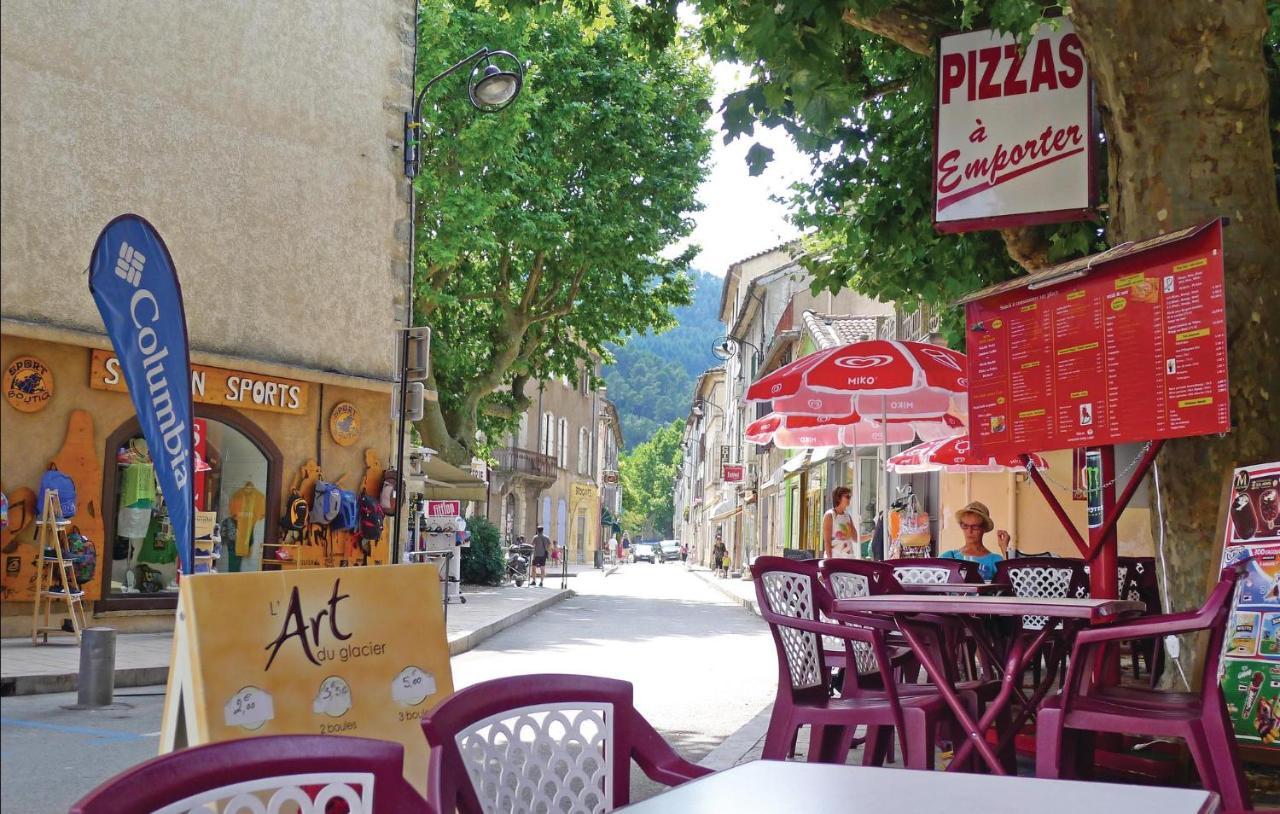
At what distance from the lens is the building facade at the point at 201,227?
1.76 metres

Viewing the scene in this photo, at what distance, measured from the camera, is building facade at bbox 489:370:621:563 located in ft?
159

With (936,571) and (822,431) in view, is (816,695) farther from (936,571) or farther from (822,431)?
(822,431)

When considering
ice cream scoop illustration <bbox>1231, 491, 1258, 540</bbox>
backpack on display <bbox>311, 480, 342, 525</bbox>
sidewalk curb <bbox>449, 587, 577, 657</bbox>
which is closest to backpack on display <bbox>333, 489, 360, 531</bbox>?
backpack on display <bbox>311, 480, 342, 525</bbox>

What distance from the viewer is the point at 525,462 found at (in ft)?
165

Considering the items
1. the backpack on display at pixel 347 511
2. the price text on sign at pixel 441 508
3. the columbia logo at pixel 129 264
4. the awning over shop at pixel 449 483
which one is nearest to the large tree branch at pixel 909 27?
the backpack on display at pixel 347 511

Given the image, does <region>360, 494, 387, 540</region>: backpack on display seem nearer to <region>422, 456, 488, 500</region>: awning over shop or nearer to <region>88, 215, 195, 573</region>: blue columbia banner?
<region>88, 215, 195, 573</region>: blue columbia banner

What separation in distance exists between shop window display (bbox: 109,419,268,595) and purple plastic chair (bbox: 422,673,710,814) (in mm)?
751

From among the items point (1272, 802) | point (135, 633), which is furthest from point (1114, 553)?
point (135, 633)

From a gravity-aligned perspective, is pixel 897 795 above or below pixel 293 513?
below

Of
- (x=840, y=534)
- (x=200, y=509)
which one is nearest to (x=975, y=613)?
(x=200, y=509)

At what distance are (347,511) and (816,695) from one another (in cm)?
198

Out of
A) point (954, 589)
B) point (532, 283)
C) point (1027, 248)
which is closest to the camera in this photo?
point (954, 589)

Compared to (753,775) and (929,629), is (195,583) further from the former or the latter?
(929,629)

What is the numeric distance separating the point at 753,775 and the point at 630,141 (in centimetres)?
2417
